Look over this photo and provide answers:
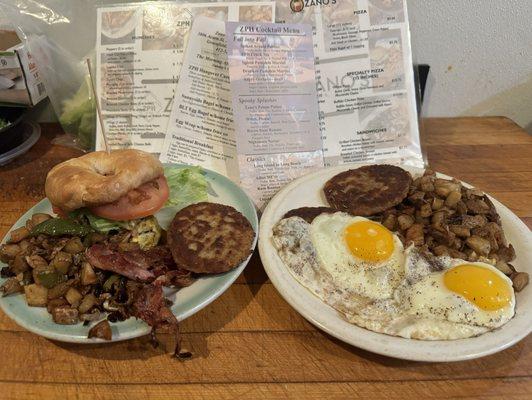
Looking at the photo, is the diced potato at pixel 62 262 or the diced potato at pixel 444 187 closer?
the diced potato at pixel 62 262

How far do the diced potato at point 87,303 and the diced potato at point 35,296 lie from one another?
153 millimetres

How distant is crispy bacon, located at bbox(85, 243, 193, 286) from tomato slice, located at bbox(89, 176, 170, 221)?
0.44 feet

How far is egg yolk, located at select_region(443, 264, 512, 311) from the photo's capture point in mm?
1544

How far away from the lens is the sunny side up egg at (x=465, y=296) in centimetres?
152

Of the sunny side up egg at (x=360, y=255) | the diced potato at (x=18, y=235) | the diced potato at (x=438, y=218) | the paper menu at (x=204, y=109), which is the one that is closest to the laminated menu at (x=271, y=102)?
the paper menu at (x=204, y=109)

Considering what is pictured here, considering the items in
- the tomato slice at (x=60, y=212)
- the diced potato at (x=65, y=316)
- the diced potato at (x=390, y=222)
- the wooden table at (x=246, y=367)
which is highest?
the tomato slice at (x=60, y=212)

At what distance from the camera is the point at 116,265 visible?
1.61 metres

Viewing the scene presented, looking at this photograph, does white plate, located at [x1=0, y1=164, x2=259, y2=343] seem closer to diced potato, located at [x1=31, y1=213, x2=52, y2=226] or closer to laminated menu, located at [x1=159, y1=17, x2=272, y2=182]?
diced potato, located at [x1=31, y1=213, x2=52, y2=226]

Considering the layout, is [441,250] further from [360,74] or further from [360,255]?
[360,74]

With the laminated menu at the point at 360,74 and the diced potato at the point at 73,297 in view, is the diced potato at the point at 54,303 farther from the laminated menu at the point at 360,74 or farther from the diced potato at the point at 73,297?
the laminated menu at the point at 360,74

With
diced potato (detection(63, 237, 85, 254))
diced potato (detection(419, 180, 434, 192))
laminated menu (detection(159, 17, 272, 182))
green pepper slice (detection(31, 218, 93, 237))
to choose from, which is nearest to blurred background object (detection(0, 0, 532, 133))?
laminated menu (detection(159, 17, 272, 182))

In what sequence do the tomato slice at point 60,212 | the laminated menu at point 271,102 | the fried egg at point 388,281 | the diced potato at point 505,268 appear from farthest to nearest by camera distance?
1. the laminated menu at point 271,102
2. the tomato slice at point 60,212
3. the diced potato at point 505,268
4. the fried egg at point 388,281

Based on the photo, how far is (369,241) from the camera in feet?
5.86

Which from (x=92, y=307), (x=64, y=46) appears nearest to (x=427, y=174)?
(x=92, y=307)
